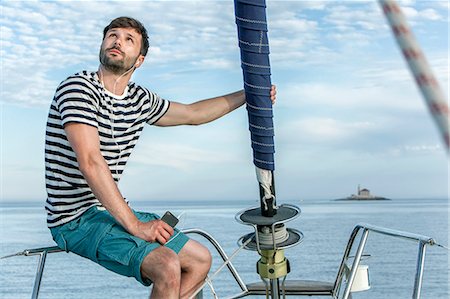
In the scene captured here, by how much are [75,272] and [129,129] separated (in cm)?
2907

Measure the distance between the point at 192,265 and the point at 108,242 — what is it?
35 centimetres

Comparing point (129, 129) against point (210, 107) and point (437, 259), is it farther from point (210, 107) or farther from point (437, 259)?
point (437, 259)

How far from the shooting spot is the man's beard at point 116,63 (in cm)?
357

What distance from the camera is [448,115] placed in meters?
1.16

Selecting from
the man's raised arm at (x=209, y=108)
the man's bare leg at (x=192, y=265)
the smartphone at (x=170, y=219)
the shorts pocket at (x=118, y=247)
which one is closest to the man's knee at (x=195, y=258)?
the man's bare leg at (x=192, y=265)

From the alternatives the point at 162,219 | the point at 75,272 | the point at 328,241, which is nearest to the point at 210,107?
the point at 162,219

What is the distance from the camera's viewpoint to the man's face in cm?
357

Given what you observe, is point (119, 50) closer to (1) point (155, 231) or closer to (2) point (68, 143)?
(2) point (68, 143)

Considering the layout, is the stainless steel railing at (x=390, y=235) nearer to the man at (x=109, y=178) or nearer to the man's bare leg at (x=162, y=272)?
the man at (x=109, y=178)

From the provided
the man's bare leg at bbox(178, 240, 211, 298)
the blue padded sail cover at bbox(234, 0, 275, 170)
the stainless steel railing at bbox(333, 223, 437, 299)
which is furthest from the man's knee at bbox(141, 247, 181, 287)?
the stainless steel railing at bbox(333, 223, 437, 299)

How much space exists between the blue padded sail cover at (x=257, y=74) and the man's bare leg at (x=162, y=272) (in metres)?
0.74

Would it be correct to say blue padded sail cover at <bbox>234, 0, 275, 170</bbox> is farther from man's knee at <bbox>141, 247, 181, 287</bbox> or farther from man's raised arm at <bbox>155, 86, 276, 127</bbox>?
man's knee at <bbox>141, 247, 181, 287</bbox>

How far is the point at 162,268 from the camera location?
129 inches

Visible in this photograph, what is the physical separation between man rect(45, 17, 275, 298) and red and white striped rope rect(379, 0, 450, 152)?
2.21 metres
